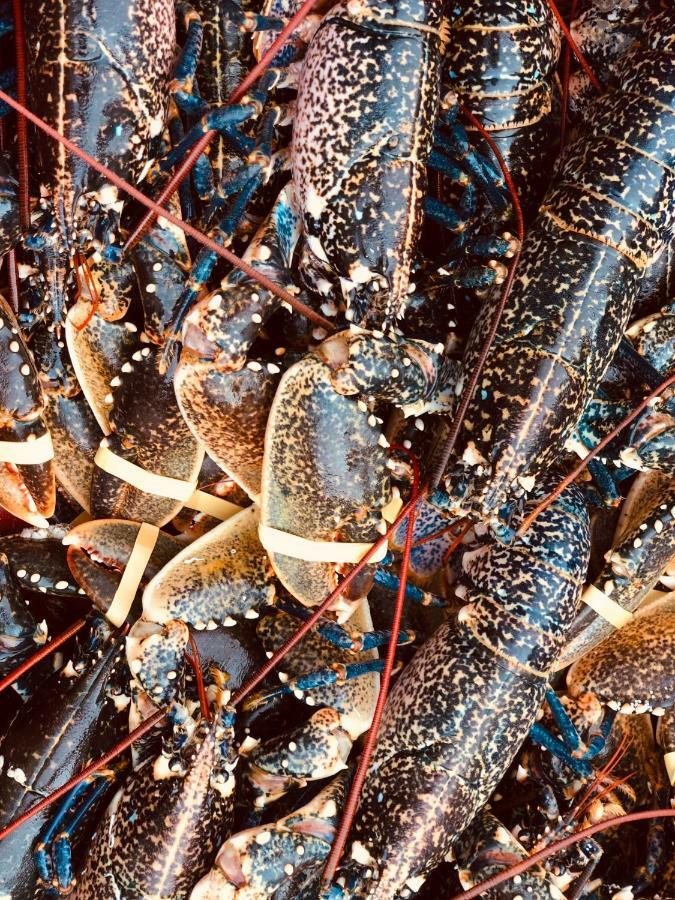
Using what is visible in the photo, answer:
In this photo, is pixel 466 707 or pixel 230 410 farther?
pixel 466 707

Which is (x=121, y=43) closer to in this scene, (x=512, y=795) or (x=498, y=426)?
(x=498, y=426)

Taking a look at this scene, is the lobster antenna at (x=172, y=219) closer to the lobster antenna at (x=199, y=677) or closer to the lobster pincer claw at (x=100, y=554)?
the lobster pincer claw at (x=100, y=554)

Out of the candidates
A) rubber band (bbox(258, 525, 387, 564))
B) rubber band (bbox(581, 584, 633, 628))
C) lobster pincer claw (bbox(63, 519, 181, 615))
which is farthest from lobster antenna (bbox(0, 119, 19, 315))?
rubber band (bbox(581, 584, 633, 628))

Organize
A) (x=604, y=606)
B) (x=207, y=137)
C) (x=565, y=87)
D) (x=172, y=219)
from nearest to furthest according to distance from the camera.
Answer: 1. (x=172, y=219)
2. (x=207, y=137)
3. (x=565, y=87)
4. (x=604, y=606)

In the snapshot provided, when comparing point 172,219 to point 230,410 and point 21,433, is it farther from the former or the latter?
point 21,433

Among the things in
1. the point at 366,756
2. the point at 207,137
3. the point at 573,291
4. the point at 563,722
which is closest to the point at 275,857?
the point at 366,756

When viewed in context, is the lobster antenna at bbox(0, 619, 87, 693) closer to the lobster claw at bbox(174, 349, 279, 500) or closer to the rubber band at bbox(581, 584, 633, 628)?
the lobster claw at bbox(174, 349, 279, 500)

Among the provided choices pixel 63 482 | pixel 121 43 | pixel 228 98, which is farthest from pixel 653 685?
pixel 121 43
